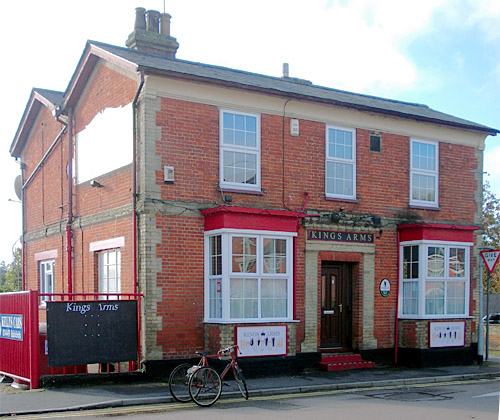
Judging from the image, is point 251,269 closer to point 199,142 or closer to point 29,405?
point 199,142

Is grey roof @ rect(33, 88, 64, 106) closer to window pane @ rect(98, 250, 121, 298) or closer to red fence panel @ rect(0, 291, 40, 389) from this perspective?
window pane @ rect(98, 250, 121, 298)

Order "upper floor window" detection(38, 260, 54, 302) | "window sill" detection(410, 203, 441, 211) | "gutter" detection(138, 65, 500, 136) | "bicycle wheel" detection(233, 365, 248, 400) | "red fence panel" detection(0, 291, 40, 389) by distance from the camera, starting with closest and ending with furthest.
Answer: "bicycle wheel" detection(233, 365, 248, 400), "red fence panel" detection(0, 291, 40, 389), "gutter" detection(138, 65, 500, 136), "window sill" detection(410, 203, 441, 211), "upper floor window" detection(38, 260, 54, 302)

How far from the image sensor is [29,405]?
34.2 ft

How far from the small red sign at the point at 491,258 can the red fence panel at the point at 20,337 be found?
11.2 meters

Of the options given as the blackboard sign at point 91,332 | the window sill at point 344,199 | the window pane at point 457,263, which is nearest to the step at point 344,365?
the window pane at point 457,263

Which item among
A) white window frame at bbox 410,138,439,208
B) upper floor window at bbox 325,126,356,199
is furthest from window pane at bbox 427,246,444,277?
upper floor window at bbox 325,126,356,199

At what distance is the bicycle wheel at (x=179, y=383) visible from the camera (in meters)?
10.9

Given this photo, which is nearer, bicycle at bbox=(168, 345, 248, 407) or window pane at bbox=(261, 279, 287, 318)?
bicycle at bbox=(168, 345, 248, 407)

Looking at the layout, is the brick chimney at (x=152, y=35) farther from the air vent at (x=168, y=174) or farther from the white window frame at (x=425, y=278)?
the white window frame at (x=425, y=278)

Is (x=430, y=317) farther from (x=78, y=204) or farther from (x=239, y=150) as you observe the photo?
(x=78, y=204)

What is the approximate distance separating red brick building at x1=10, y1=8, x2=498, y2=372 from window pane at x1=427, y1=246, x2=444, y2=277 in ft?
0.14

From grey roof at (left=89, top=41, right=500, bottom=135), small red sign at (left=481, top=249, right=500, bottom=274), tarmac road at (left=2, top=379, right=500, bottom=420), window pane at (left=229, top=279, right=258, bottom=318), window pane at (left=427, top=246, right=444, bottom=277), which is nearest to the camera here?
tarmac road at (left=2, top=379, right=500, bottom=420)

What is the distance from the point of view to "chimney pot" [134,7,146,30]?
1899 cm

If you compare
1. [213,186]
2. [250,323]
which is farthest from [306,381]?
[213,186]
